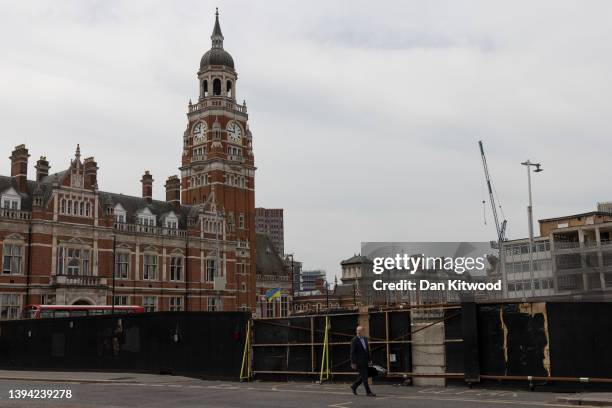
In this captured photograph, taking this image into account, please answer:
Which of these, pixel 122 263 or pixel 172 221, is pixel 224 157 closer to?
pixel 172 221

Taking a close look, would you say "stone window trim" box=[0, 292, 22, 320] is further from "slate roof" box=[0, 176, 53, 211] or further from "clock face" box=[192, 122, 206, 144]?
"clock face" box=[192, 122, 206, 144]

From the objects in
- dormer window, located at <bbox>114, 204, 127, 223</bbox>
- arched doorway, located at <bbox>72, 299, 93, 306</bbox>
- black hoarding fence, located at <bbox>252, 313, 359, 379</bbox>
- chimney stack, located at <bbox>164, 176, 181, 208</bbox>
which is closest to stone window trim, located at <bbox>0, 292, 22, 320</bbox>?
arched doorway, located at <bbox>72, 299, 93, 306</bbox>

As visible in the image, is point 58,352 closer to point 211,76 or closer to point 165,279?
point 165,279

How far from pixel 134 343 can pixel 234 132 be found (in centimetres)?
6919

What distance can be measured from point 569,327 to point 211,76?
283 feet

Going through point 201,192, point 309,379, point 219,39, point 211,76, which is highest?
→ point 219,39

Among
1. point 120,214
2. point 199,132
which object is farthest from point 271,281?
point 120,214

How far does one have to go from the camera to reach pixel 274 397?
1950cm

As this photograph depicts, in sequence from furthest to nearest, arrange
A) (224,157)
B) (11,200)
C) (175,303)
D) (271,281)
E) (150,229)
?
(271,281), (224,157), (175,303), (150,229), (11,200)

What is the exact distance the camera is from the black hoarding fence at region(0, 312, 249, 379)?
1061 inches

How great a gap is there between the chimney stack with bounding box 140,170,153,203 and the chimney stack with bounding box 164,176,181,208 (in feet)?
13.3

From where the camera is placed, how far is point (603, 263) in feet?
298

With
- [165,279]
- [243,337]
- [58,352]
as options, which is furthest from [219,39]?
[243,337]

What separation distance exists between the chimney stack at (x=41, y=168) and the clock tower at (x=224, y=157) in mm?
25463
